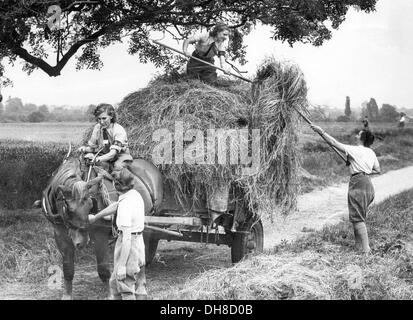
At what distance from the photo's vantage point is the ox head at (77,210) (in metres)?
5.79

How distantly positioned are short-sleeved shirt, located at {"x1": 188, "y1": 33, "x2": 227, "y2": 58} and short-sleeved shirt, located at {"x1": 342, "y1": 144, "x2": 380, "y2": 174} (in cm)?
219

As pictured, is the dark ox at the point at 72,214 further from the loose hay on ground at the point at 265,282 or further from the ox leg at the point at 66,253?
the loose hay on ground at the point at 265,282

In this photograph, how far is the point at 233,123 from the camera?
7.18m

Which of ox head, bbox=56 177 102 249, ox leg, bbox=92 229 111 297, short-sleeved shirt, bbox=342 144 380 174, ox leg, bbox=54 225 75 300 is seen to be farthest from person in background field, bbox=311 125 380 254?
ox leg, bbox=54 225 75 300

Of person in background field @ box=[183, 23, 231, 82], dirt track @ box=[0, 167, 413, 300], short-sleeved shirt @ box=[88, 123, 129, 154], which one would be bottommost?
dirt track @ box=[0, 167, 413, 300]

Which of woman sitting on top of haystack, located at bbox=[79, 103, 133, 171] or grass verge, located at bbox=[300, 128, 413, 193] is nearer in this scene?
woman sitting on top of haystack, located at bbox=[79, 103, 133, 171]

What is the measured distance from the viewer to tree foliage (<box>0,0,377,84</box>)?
1000cm

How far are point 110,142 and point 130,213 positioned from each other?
149 cm

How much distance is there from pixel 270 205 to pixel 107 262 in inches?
83.9

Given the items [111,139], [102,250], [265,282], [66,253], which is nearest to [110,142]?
[111,139]

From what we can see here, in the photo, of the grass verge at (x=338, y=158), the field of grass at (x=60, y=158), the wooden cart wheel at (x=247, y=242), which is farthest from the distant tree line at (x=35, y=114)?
the wooden cart wheel at (x=247, y=242)

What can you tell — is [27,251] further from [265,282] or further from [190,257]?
[265,282]

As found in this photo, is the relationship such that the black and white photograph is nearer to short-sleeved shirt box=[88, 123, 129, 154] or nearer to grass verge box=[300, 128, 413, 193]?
short-sleeved shirt box=[88, 123, 129, 154]
